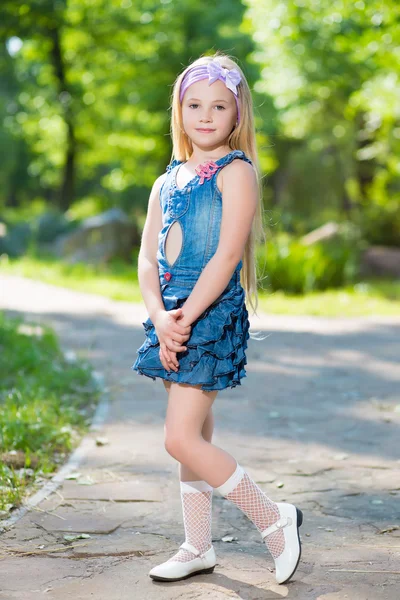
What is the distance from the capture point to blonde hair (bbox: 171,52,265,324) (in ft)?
9.91

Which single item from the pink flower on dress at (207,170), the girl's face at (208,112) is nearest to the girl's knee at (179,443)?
the pink flower on dress at (207,170)

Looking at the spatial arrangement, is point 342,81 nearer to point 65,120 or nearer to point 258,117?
point 65,120

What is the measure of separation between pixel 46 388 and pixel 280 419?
1.62 meters

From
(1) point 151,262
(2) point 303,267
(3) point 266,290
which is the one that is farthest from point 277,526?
(2) point 303,267

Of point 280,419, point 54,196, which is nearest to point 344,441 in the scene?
point 280,419

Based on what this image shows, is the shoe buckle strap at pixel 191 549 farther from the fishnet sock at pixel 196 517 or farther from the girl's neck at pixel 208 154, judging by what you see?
the girl's neck at pixel 208 154

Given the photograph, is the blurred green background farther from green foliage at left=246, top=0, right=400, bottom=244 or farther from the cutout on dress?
the cutout on dress

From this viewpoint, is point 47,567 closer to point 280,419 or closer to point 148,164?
point 280,419

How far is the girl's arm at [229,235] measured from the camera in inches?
110

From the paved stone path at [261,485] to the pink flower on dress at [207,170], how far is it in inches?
54.2

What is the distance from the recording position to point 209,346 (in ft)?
9.29

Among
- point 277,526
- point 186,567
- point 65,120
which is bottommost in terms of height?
point 186,567

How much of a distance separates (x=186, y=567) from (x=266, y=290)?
29.7 ft

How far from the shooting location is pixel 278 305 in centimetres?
1091
